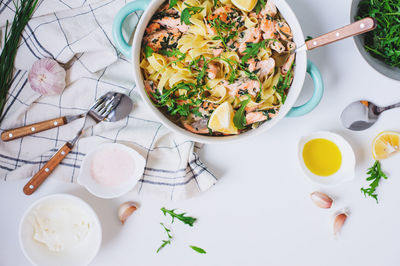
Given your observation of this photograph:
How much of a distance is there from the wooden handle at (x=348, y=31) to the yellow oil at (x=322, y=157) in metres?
0.51

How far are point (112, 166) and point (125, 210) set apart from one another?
0.69ft

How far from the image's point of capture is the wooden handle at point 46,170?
1546 mm

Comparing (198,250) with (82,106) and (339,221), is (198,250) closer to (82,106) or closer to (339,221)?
(339,221)

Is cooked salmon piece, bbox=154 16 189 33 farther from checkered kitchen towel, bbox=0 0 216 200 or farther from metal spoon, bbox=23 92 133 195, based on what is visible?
metal spoon, bbox=23 92 133 195

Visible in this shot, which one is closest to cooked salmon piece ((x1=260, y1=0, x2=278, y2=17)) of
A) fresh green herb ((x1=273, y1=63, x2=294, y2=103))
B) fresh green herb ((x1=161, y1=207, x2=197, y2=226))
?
fresh green herb ((x1=273, y1=63, x2=294, y2=103))

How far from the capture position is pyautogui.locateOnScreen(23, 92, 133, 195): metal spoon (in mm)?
1536

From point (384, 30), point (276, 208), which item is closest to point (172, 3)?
point (384, 30)

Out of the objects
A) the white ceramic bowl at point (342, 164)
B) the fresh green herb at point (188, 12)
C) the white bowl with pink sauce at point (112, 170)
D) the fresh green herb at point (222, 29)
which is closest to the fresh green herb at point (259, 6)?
the fresh green herb at point (222, 29)

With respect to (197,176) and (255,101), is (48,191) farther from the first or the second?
(255,101)

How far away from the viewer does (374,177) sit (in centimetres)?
164

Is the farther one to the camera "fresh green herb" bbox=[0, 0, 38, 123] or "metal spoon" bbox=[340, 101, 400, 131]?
"metal spoon" bbox=[340, 101, 400, 131]

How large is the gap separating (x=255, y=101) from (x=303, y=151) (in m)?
0.39

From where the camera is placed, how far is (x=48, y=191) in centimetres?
160

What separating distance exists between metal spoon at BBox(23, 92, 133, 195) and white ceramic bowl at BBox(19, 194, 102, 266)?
0.10 m
